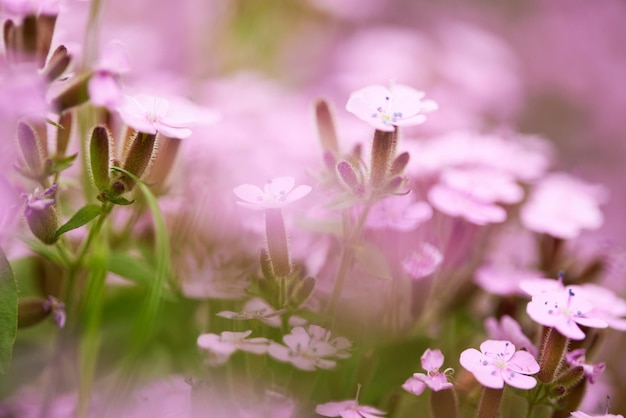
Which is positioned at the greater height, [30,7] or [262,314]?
[30,7]

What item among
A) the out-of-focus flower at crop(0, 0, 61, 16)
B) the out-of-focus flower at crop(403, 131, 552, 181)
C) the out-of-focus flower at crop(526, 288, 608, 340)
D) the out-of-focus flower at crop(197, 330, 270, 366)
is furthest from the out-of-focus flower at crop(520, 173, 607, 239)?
the out-of-focus flower at crop(0, 0, 61, 16)

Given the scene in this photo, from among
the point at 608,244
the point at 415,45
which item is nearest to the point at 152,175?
the point at 608,244

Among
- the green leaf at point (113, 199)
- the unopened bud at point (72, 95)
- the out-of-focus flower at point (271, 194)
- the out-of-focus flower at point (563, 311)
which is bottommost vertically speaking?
the out-of-focus flower at point (563, 311)

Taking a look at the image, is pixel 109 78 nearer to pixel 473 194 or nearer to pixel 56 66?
pixel 56 66

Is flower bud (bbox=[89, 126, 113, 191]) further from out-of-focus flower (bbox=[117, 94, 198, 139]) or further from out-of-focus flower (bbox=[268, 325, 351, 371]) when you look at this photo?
out-of-focus flower (bbox=[268, 325, 351, 371])

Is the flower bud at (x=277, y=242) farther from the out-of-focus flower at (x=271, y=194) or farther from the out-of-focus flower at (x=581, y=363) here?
the out-of-focus flower at (x=581, y=363)

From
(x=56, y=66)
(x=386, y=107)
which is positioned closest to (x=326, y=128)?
(x=386, y=107)

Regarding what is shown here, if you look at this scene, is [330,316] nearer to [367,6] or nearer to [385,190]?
[385,190]

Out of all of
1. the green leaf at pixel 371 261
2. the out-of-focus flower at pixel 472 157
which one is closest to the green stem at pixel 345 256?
the green leaf at pixel 371 261
